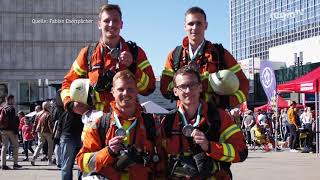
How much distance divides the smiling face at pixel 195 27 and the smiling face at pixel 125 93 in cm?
92

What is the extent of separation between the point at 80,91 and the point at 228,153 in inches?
55.2

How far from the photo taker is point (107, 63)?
4.68 m

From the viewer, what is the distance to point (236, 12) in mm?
148375

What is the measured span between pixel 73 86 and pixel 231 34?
5928 inches

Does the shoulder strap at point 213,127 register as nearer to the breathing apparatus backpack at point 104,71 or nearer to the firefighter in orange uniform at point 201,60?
the firefighter in orange uniform at point 201,60

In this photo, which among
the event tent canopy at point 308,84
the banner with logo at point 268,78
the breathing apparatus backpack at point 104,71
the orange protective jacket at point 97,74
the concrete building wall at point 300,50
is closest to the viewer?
the breathing apparatus backpack at point 104,71

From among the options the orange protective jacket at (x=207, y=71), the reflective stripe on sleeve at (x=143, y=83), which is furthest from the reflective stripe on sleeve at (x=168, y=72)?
the reflective stripe on sleeve at (x=143, y=83)

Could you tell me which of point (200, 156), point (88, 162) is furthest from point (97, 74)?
point (200, 156)

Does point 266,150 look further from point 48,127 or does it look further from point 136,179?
point 136,179

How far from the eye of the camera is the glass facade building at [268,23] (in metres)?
124

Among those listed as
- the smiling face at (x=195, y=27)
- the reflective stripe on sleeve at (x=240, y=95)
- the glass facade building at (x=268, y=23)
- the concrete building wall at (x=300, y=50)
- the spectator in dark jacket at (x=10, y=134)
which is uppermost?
the glass facade building at (x=268, y=23)

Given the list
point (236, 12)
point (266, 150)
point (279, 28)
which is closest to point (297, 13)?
point (279, 28)

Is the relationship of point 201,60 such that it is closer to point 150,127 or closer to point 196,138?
point 150,127

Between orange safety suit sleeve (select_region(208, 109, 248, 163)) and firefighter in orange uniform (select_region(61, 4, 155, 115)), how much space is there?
897 mm
